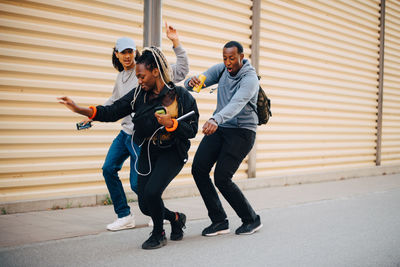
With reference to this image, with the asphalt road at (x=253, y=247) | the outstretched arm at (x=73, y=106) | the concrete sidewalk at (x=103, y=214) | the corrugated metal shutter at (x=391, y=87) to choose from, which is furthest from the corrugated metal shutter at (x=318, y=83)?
the outstretched arm at (x=73, y=106)

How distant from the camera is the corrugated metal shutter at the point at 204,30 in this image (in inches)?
315

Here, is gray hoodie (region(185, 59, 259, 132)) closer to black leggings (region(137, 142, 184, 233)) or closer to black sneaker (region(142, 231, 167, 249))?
black leggings (region(137, 142, 184, 233))

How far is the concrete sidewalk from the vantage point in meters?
5.07

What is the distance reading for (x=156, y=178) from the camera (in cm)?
445

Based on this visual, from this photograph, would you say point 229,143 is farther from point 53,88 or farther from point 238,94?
point 53,88

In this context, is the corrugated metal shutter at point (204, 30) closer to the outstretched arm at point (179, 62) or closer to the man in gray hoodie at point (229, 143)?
the outstretched arm at point (179, 62)

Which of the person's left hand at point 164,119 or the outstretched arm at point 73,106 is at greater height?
the outstretched arm at point 73,106

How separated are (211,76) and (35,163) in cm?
269

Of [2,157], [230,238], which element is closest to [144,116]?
[230,238]

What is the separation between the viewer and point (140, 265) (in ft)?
13.4

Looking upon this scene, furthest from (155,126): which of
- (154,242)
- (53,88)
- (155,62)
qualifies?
(53,88)

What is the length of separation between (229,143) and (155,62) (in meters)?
1.26

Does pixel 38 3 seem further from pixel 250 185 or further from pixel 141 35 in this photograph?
pixel 250 185

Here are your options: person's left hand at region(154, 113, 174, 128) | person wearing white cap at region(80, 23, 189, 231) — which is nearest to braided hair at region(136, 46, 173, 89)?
person's left hand at region(154, 113, 174, 128)
